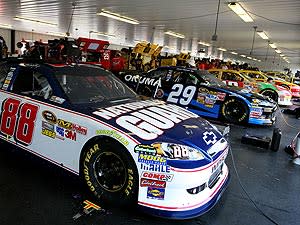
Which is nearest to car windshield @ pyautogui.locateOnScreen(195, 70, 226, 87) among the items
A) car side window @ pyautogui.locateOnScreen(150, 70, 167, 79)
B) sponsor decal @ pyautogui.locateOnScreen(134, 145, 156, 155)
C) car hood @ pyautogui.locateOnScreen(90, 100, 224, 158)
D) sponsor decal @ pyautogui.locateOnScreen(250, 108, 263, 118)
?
car side window @ pyautogui.locateOnScreen(150, 70, 167, 79)

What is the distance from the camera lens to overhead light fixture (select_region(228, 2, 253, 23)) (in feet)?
26.8

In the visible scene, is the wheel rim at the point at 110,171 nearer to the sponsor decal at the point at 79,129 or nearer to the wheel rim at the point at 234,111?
the sponsor decal at the point at 79,129

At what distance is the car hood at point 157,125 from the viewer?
254 centimetres

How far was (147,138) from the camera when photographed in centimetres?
249

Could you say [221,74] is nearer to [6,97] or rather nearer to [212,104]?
[212,104]

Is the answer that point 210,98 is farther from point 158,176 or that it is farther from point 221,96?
point 158,176

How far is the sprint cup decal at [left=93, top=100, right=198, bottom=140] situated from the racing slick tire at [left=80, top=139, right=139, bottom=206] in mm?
237

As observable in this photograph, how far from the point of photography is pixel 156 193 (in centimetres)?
244

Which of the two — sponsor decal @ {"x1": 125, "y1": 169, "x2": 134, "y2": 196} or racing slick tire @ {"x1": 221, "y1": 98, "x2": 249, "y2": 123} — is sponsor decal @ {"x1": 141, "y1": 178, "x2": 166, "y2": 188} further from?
racing slick tire @ {"x1": 221, "y1": 98, "x2": 249, "y2": 123}

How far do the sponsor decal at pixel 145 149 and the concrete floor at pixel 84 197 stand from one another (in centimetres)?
69

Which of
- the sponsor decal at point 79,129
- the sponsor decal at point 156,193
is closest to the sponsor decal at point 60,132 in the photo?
the sponsor decal at point 79,129

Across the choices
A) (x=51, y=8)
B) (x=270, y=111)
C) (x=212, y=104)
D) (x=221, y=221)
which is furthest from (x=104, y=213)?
(x=51, y=8)

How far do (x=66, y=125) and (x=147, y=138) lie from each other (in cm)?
95

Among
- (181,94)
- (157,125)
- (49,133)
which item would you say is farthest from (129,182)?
(181,94)
